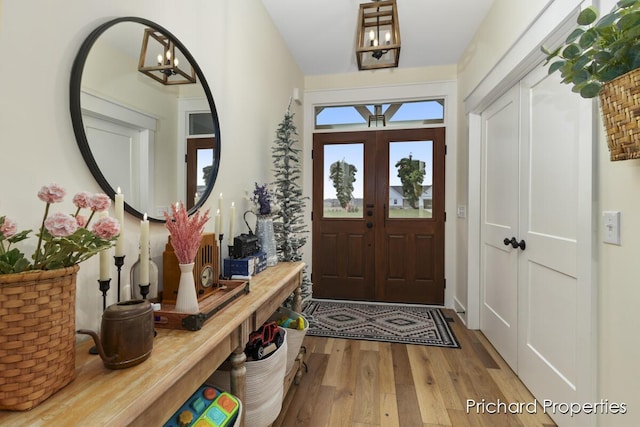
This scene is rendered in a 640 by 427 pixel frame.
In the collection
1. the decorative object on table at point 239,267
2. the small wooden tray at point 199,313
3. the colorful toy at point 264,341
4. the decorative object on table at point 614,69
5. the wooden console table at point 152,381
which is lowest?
the colorful toy at point 264,341

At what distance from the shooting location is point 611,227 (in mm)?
1275

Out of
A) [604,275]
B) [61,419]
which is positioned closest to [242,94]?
[61,419]

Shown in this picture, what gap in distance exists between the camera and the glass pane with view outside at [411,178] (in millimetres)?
3625

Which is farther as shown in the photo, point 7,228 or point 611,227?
point 611,227

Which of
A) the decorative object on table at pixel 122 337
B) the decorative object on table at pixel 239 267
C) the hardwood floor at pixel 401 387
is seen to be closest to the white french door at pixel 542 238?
the hardwood floor at pixel 401 387

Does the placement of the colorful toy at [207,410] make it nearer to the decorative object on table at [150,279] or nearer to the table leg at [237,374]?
the table leg at [237,374]

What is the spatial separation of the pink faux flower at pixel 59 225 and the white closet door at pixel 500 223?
2450 millimetres

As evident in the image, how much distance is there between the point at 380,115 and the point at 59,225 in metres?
3.52

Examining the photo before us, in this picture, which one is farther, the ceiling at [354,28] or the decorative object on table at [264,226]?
the ceiling at [354,28]

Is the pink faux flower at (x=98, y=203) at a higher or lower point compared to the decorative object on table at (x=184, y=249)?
higher

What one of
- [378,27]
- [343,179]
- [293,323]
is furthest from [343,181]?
[293,323]

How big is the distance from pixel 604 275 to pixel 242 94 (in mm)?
2269

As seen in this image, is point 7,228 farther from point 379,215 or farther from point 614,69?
point 379,215

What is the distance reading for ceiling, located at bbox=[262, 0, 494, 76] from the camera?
2570 mm
